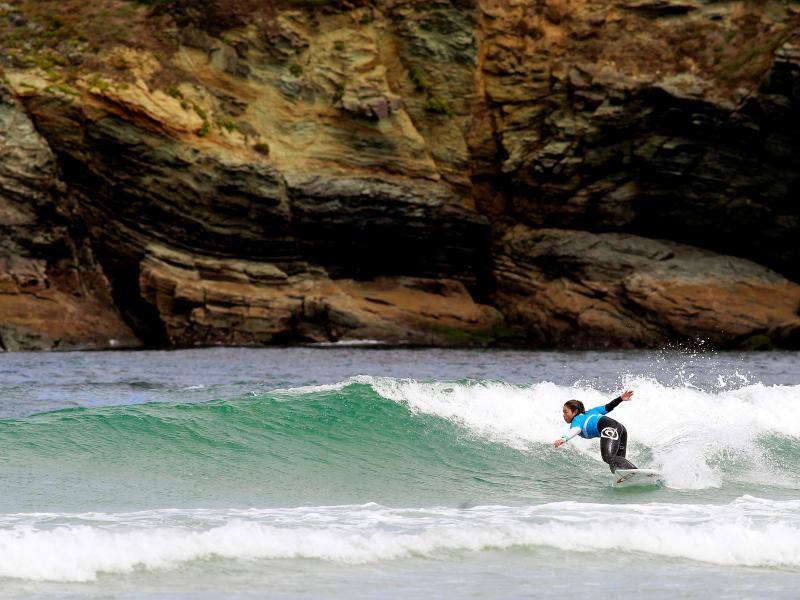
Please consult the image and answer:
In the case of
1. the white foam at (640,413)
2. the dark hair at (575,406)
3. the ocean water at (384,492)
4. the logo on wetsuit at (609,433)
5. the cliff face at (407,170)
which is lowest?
the ocean water at (384,492)

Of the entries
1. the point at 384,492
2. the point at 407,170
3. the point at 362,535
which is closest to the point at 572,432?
the point at 384,492

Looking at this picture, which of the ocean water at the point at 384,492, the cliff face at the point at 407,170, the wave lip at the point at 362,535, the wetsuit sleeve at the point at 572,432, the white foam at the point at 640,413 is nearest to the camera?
the ocean water at the point at 384,492

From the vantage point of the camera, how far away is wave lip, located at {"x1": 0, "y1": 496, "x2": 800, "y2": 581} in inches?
378

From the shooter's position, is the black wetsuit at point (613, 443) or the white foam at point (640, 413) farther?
the white foam at point (640, 413)

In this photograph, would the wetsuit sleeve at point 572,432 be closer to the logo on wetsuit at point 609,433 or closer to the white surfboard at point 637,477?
the logo on wetsuit at point 609,433

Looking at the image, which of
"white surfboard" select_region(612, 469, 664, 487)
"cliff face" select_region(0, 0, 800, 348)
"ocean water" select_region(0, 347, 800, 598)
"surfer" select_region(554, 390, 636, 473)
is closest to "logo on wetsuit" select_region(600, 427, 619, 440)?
"surfer" select_region(554, 390, 636, 473)

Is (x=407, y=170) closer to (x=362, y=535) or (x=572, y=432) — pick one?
(x=572, y=432)

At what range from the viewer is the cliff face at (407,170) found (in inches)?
1369

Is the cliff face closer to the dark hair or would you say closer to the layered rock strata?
the layered rock strata

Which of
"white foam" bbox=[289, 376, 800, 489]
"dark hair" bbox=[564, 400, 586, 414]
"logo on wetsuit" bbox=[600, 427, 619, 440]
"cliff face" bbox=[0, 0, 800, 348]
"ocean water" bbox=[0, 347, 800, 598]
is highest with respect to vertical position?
"cliff face" bbox=[0, 0, 800, 348]

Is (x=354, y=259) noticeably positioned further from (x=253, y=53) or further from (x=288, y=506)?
(x=288, y=506)

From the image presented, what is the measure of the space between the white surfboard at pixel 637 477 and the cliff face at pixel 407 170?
2146cm

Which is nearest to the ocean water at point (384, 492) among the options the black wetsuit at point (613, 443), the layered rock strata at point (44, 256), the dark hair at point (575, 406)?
the black wetsuit at point (613, 443)

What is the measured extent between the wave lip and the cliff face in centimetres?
2281
